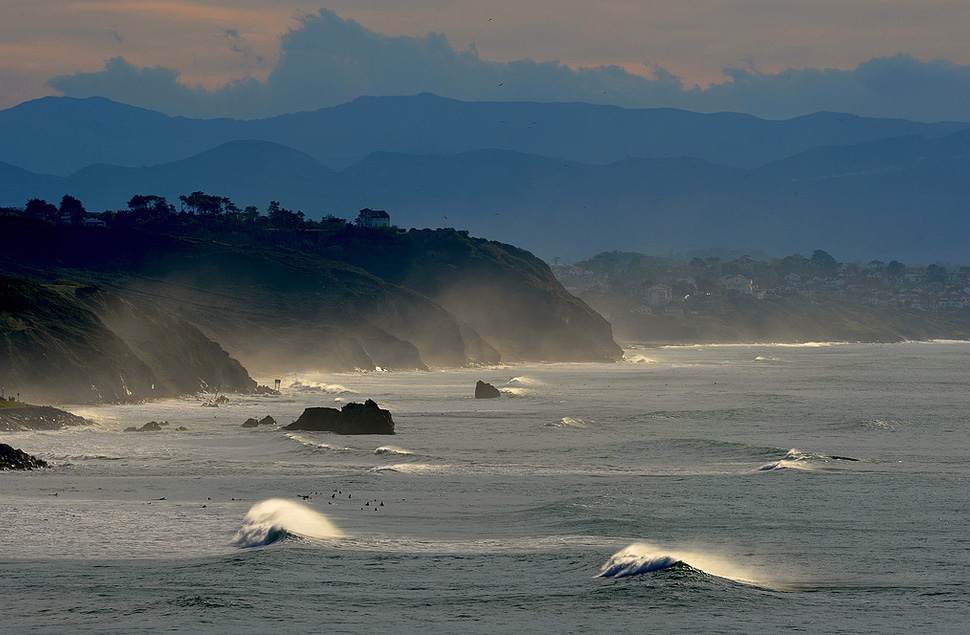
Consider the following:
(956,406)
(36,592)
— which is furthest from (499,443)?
(956,406)

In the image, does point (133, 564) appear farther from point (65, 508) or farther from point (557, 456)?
point (557, 456)

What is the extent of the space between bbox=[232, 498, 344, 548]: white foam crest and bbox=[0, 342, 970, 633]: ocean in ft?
0.32

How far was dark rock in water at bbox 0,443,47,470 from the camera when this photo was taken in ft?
115

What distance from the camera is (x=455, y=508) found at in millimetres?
29141

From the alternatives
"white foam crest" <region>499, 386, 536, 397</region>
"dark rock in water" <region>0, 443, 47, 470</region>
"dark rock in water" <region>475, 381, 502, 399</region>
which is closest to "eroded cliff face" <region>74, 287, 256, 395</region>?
"dark rock in water" <region>475, 381, 502, 399</region>

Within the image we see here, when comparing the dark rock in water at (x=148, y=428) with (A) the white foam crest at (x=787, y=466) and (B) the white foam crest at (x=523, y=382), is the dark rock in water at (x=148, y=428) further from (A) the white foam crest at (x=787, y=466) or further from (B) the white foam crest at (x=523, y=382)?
(B) the white foam crest at (x=523, y=382)

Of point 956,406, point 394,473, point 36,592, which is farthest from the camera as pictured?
point 956,406

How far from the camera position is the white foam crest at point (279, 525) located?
23.9 m

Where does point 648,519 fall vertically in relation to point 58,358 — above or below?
below

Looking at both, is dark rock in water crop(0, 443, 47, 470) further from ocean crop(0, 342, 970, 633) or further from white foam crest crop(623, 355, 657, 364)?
white foam crest crop(623, 355, 657, 364)

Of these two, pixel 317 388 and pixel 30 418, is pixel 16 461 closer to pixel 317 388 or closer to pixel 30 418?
pixel 30 418

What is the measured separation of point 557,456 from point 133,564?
24.8 m

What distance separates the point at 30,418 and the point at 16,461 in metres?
14.7

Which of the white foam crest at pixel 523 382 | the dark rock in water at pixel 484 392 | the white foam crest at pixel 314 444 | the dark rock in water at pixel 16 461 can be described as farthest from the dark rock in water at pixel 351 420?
the white foam crest at pixel 523 382
